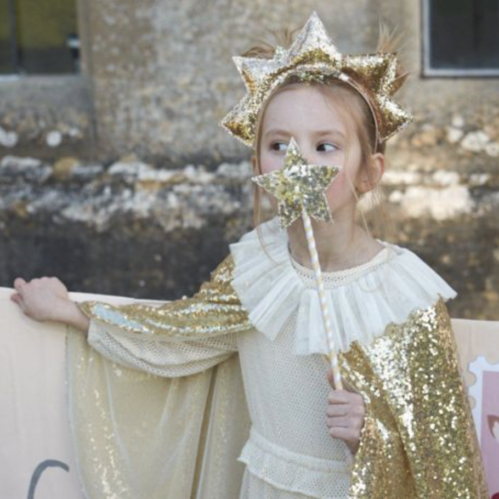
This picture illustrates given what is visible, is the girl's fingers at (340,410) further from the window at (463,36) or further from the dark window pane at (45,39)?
the dark window pane at (45,39)

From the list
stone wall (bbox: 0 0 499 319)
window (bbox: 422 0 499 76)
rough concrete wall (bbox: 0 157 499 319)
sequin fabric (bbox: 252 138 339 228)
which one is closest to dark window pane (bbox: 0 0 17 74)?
stone wall (bbox: 0 0 499 319)

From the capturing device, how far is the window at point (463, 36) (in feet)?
16.7

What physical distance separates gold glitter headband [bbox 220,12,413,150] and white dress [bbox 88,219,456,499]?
0.93 ft

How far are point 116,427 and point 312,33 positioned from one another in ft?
3.50

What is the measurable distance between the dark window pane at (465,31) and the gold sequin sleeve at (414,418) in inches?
126

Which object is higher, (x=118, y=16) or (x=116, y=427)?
(x=118, y=16)

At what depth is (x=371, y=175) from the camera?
7.43 feet

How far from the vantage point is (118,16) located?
16.5 ft

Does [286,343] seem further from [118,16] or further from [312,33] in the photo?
[118,16]

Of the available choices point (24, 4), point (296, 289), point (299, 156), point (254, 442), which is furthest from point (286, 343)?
point (24, 4)

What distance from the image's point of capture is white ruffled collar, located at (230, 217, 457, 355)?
7.07 ft

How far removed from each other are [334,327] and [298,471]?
0.33 metres

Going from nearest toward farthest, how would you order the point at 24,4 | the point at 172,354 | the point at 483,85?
1. the point at 172,354
2. the point at 483,85
3. the point at 24,4

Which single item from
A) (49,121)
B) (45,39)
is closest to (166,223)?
(49,121)
